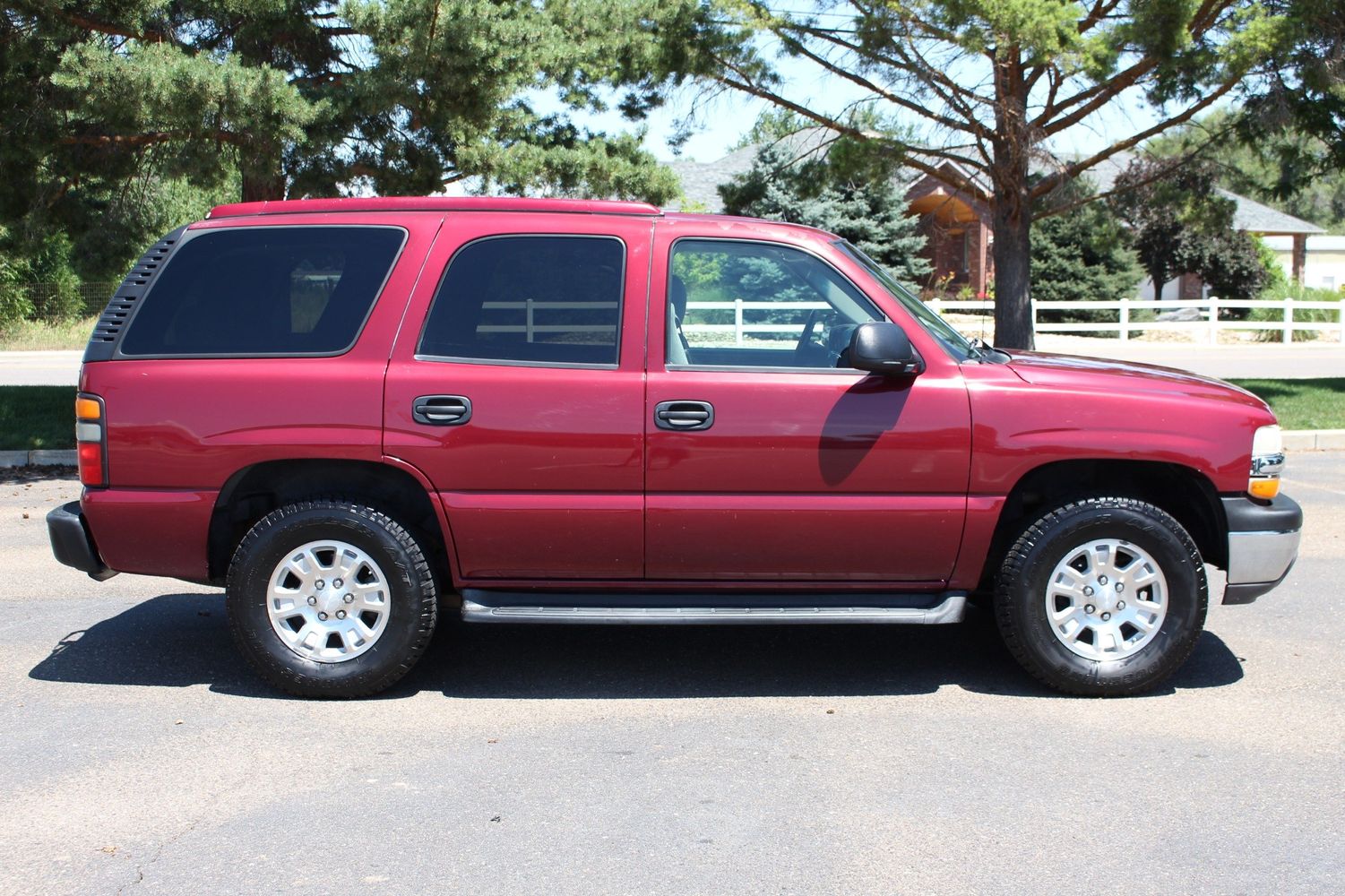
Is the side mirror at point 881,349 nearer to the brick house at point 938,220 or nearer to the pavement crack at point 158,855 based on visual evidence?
the pavement crack at point 158,855

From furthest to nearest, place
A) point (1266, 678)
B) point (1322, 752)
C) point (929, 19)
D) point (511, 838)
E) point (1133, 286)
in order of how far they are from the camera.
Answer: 1. point (1133, 286)
2. point (929, 19)
3. point (1266, 678)
4. point (1322, 752)
5. point (511, 838)

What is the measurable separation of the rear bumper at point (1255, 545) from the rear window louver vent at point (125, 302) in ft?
14.5

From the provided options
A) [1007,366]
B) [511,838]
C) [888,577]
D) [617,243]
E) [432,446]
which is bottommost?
[511,838]

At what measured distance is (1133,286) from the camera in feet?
125

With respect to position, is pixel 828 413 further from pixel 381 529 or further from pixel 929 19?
pixel 929 19

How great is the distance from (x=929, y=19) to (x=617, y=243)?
10074 millimetres

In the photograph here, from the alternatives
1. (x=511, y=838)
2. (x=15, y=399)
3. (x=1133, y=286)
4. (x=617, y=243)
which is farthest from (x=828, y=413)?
(x=1133, y=286)

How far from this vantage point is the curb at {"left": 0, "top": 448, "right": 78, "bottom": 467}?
1202 cm

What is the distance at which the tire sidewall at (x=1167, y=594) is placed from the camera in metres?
5.12

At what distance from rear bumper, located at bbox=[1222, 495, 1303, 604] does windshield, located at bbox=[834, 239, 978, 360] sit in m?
1.20

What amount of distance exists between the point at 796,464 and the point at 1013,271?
12.5 meters

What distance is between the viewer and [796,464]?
199 inches

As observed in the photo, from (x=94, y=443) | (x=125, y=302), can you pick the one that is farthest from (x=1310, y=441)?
(x=94, y=443)

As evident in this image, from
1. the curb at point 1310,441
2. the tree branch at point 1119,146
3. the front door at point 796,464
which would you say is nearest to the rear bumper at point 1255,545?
the front door at point 796,464
